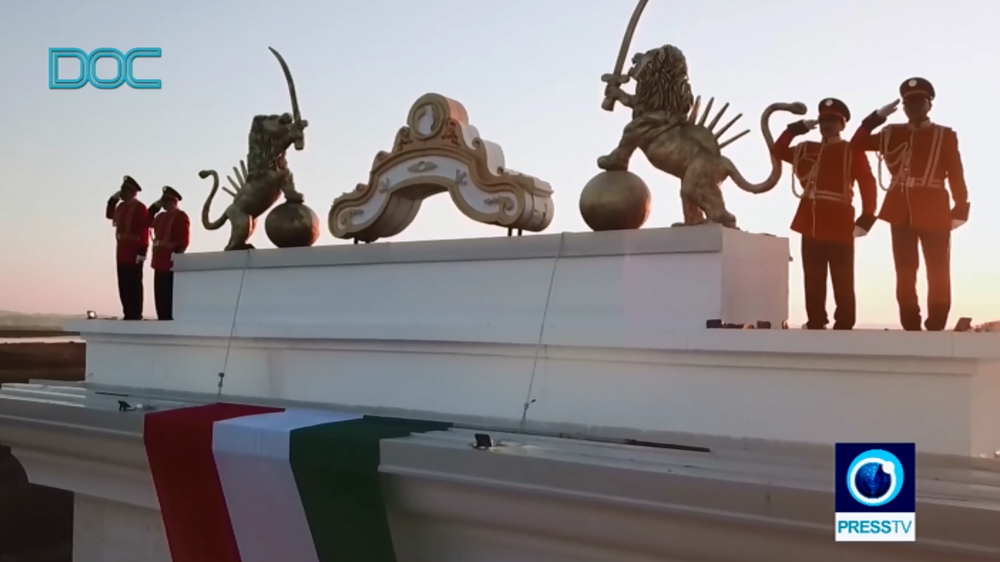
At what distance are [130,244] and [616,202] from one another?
380 cm

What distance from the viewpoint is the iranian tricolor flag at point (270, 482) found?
3.55 meters

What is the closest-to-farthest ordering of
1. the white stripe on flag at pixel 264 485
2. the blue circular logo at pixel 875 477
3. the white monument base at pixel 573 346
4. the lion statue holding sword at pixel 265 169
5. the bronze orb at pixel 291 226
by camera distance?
1. the blue circular logo at pixel 875 477
2. the white monument base at pixel 573 346
3. the white stripe on flag at pixel 264 485
4. the bronze orb at pixel 291 226
5. the lion statue holding sword at pixel 265 169

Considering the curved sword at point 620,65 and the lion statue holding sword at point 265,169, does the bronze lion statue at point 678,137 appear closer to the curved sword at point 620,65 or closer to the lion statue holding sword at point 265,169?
the curved sword at point 620,65

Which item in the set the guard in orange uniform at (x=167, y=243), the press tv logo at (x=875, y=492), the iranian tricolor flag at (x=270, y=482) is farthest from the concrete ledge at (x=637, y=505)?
the guard in orange uniform at (x=167, y=243)

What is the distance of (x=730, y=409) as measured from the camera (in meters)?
3.54

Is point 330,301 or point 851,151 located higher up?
point 851,151

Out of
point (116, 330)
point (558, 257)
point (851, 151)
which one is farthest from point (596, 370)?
point (116, 330)

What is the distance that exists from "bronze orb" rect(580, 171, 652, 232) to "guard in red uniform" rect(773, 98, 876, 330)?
2.24ft

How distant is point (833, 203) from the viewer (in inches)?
148

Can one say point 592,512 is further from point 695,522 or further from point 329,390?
point 329,390

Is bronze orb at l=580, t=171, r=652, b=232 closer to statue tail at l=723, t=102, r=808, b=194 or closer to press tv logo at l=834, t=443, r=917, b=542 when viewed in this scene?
statue tail at l=723, t=102, r=808, b=194

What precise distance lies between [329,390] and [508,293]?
118 centimetres

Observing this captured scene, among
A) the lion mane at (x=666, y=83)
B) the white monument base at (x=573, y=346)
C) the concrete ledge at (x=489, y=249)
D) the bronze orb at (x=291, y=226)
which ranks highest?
the lion mane at (x=666, y=83)

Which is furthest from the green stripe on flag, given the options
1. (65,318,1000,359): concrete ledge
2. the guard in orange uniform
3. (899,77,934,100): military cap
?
the guard in orange uniform
